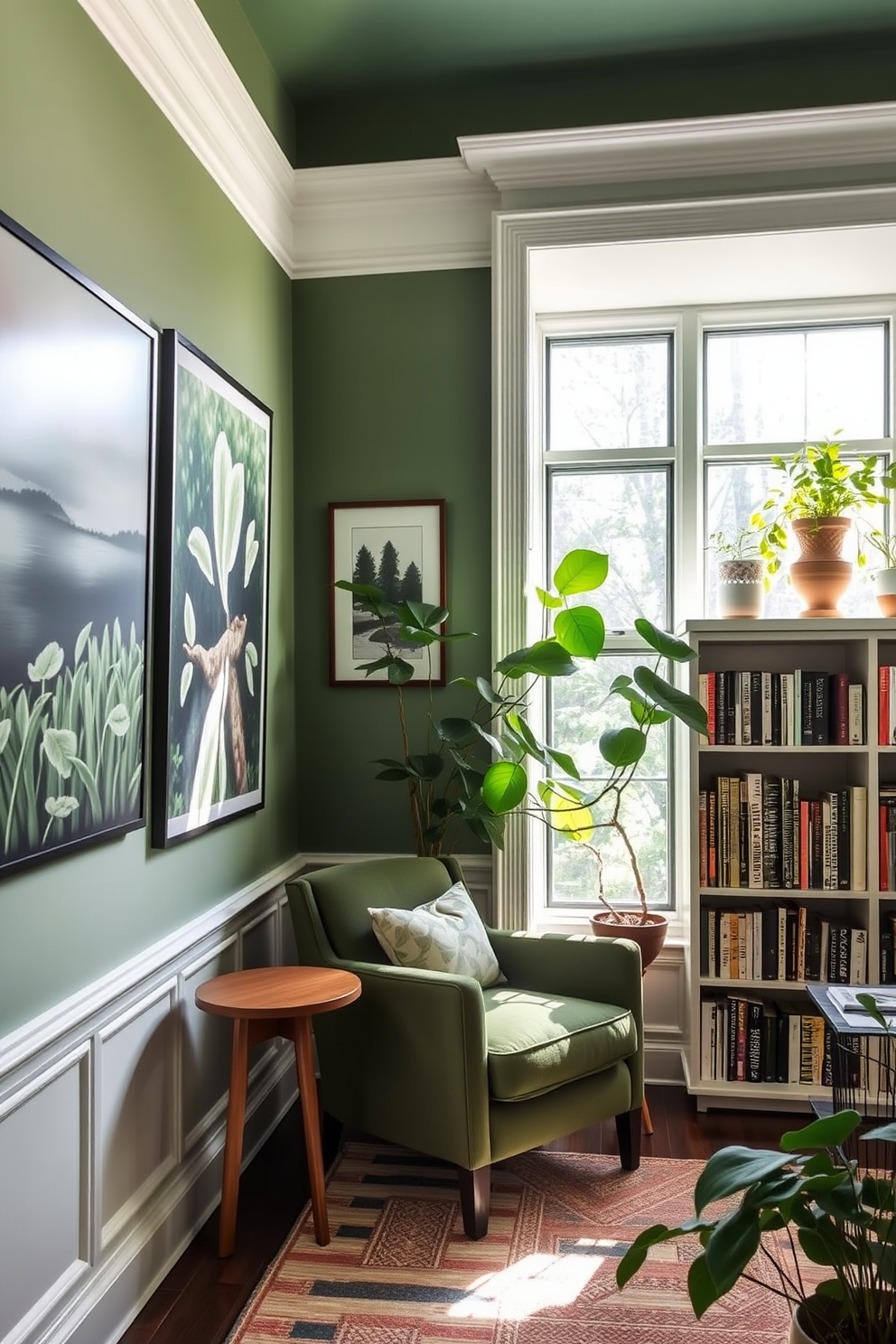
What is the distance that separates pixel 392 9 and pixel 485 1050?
9.32 feet

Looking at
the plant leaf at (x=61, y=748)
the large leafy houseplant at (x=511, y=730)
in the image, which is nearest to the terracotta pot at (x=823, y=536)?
the large leafy houseplant at (x=511, y=730)

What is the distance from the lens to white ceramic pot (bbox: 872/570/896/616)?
327 cm

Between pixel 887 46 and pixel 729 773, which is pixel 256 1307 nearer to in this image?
pixel 729 773

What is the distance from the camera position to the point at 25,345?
67.6 inches

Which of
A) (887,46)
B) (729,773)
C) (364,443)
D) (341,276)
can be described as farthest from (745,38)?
(729,773)

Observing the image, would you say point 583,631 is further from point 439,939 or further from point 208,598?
point 208,598

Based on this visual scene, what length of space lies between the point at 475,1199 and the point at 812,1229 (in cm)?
131

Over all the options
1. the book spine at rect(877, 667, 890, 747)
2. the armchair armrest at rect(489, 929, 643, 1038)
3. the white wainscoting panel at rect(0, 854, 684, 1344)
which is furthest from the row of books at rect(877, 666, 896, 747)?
the white wainscoting panel at rect(0, 854, 684, 1344)

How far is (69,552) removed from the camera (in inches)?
74.0

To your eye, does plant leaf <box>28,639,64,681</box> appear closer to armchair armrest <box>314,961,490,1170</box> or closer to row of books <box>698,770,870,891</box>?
armchair armrest <box>314,961,490,1170</box>

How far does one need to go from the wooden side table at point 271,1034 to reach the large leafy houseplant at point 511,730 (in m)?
0.81

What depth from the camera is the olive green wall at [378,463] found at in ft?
11.3

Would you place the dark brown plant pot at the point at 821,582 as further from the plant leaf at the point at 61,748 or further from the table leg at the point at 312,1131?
the plant leaf at the point at 61,748

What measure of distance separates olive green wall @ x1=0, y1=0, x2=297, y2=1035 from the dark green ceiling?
64cm
